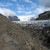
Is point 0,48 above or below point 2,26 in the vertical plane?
below

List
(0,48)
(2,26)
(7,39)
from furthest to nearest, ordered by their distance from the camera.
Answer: (2,26) < (7,39) < (0,48)

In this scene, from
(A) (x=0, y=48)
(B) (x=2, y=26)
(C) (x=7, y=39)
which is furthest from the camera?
(B) (x=2, y=26)

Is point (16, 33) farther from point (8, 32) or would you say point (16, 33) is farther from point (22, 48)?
point (22, 48)

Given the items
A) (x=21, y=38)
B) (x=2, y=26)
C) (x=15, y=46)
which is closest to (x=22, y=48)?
(x=15, y=46)

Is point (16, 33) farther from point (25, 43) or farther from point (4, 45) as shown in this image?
point (4, 45)

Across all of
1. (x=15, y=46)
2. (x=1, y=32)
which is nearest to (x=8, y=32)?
(x=1, y=32)

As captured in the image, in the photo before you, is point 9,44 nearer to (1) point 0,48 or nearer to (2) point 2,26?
(1) point 0,48

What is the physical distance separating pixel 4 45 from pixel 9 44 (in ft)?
0.95

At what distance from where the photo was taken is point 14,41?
1062cm

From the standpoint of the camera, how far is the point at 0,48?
991 centimetres

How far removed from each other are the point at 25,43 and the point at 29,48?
1.30 feet

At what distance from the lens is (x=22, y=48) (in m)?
10.5

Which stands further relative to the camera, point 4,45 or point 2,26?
point 2,26

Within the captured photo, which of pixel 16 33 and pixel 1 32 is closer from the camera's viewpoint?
pixel 1 32
